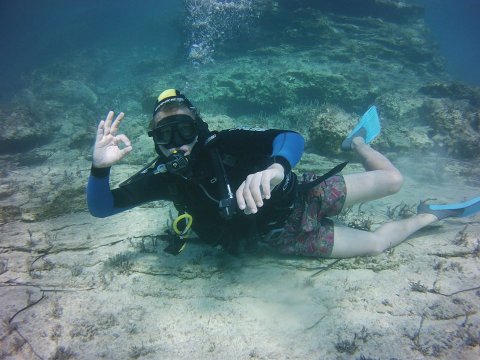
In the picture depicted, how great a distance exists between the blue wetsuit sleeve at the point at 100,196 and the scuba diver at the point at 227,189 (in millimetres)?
12

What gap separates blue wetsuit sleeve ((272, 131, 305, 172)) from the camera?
10.2ft

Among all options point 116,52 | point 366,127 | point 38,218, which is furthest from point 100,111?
point 116,52

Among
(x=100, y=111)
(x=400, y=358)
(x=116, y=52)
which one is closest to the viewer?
(x=400, y=358)

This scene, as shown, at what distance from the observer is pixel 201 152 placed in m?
3.37

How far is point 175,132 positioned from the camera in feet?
10.8

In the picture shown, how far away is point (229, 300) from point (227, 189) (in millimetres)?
1446

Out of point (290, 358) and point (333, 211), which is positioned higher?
point (333, 211)

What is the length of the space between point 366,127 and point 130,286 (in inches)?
212

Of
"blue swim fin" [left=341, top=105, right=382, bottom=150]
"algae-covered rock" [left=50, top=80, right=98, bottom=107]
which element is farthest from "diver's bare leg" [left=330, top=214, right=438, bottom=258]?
"algae-covered rock" [left=50, top=80, right=98, bottom=107]

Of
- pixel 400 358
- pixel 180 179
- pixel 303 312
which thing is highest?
pixel 180 179

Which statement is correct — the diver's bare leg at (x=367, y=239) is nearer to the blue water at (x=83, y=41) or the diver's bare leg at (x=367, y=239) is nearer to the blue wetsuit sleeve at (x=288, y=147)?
the blue wetsuit sleeve at (x=288, y=147)

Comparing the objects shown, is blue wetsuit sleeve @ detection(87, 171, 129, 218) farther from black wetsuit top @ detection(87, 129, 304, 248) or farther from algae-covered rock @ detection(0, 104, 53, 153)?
algae-covered rock @ detection(0, 104, 53, 153)

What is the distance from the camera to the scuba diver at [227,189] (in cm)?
323

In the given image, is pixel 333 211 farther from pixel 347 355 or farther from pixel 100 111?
pixel 100 111
